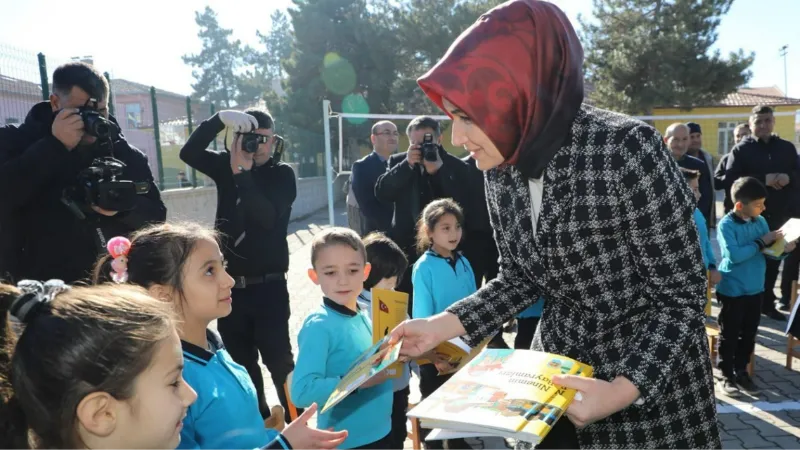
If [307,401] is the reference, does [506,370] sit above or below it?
above

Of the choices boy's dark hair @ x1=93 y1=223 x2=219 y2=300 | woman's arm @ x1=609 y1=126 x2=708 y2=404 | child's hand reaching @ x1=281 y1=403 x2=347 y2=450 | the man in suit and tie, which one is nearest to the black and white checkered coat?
woman's arm @ x1=609 y1=126 x2=708 y2=404

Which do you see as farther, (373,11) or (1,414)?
(373,11)

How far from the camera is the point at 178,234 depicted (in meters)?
2.07

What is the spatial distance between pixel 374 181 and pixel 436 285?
2.24 metres

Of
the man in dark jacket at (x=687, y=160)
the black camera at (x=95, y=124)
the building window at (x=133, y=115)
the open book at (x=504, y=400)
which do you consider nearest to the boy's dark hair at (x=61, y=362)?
the open book at (x=504, y=400)

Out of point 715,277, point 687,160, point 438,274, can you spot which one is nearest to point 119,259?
point 438,274

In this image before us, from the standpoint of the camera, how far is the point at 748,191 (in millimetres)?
4512

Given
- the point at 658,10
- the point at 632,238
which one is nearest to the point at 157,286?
the point at 632,238

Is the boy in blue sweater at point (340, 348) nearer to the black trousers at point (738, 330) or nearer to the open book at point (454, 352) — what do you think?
the open book at point (454, 352)

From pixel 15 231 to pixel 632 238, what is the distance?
2645 millimetres

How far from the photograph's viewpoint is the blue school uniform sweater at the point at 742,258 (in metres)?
4.23

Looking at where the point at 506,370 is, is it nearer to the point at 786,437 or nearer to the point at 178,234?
the point at 178,234

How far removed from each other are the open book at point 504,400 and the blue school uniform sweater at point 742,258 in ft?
11.3

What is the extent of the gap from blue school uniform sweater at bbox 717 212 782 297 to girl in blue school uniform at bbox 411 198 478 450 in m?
1.95
